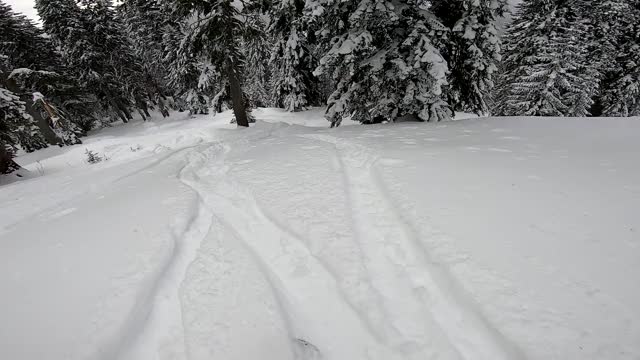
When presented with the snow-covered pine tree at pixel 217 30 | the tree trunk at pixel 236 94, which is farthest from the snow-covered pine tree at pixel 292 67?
the tree trunk at pixel 236 94

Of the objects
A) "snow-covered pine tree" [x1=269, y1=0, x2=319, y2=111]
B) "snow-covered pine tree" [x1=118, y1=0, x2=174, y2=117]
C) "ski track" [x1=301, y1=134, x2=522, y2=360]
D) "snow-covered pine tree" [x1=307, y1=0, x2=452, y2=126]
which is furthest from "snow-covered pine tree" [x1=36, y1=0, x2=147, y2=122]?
"ski track" [x1=301, y1=134, x2=522, y2=360]

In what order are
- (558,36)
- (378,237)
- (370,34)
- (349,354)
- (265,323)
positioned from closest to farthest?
(349,354), (265,323), (378,237), (370,34), (558,36)

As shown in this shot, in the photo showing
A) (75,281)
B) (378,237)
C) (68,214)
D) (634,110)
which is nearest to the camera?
(75,281)

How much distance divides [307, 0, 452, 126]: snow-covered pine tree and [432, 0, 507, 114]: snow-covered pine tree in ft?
2.09

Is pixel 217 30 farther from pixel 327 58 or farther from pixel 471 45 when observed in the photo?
pixel 471 45

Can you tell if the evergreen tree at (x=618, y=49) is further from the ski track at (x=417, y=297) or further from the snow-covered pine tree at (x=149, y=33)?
the snow-covered pine tree at (x=149, y=33)

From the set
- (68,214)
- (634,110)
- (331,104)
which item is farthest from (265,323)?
(634,110)

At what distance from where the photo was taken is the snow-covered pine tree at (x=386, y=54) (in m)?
10.8

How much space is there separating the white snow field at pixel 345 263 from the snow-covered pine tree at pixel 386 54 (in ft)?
15.4

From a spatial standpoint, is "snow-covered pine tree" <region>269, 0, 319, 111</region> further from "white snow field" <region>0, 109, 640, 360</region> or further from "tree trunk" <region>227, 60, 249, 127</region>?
"white snow field" <region>0, 109, 640, 360</region>

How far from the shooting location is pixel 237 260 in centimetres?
436

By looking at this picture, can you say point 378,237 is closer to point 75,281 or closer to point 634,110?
point 75,281

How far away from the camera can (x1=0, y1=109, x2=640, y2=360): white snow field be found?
3016 mm

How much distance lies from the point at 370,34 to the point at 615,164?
797cm
